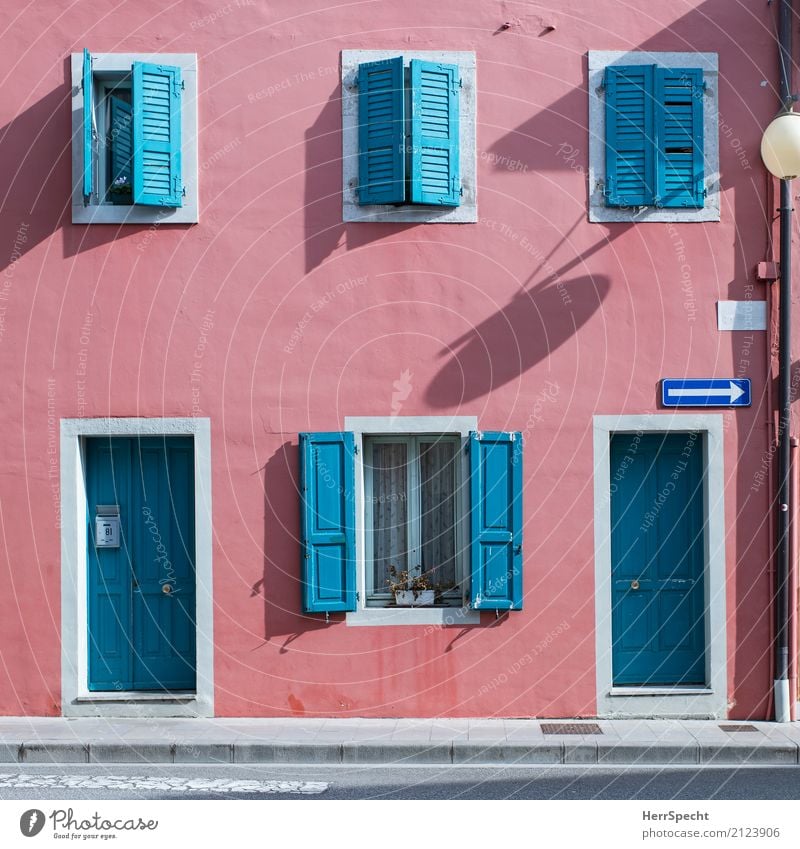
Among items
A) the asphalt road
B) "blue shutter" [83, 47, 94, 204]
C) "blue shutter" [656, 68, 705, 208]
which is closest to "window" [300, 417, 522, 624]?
the asphalt road

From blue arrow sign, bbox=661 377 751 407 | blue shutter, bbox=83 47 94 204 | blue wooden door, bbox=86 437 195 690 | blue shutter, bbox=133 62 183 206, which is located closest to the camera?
blue shutter, bbox=83 47 94 204

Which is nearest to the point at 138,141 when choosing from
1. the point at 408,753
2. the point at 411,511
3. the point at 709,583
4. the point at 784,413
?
the point at 411,511

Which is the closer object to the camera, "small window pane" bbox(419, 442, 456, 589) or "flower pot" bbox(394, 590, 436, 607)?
"flower pot" bbox(394, 590, 436, 607)

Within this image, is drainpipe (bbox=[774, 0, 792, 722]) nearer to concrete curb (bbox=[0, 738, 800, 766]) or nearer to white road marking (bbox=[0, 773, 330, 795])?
concrete curb (bbox=[0, 738, 800, 766])

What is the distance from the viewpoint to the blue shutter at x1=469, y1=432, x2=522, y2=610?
10.3 m

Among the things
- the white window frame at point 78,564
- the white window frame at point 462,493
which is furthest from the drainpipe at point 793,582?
the white window frame at point 78,564

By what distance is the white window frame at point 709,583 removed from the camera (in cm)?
1033

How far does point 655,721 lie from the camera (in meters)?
10.2

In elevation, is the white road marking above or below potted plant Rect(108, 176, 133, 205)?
below

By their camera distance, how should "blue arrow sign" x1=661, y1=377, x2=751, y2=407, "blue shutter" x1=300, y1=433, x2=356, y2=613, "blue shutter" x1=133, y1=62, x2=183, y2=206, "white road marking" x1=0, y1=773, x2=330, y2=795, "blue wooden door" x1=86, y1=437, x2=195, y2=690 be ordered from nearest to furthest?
"white road marking" x1=0, y1=773, x2=330, y2=795 → "blue shutter" x1=133, y1=62, x2=183, y2=206 → "blue shutter" x1=300, y1=433, x2=356, y2=613 → "blue arrow sign" x1=661, y1=377, x2=751, y2=407 → "blue wooden door" x1=86, y1=437, x2=195, y2=690

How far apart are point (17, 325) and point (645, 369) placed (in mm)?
5452

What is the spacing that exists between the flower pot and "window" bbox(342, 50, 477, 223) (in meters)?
3.25

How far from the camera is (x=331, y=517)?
10.3 meters

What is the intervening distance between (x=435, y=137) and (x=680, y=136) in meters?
2.15
